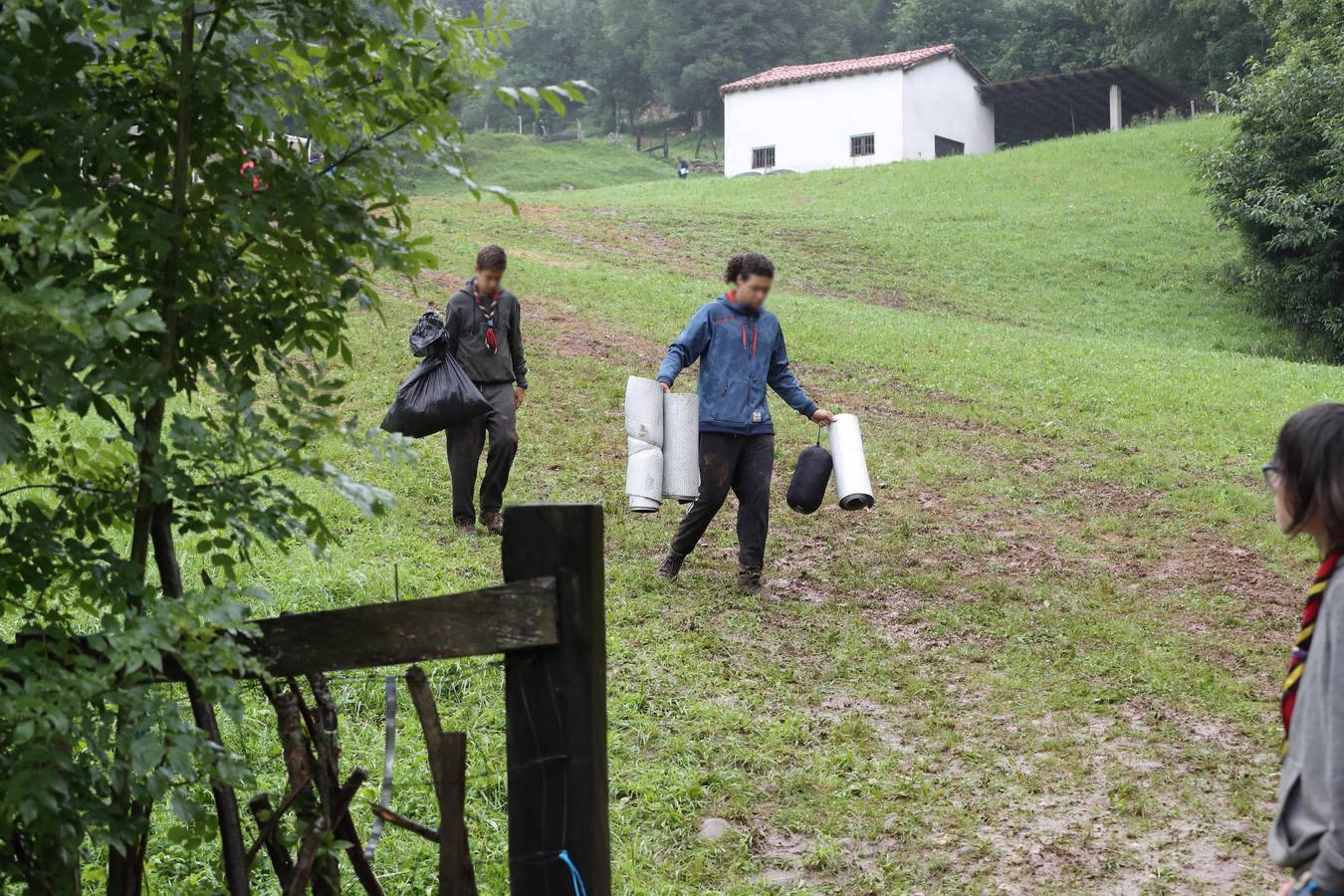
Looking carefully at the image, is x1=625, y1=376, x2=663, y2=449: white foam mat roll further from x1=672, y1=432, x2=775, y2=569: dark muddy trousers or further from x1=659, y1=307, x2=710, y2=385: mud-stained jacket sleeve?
x1=672, y1=432, x2=775, y2=569: dark muddy trousers

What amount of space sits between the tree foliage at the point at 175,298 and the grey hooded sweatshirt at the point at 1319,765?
70.4 inches

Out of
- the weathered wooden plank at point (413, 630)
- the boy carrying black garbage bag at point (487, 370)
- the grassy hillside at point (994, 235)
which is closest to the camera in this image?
the weathered wooden plank at point (413, 630)

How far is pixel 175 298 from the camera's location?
2.67 metres

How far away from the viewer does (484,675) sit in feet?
20.6

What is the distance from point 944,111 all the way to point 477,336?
39232 mm

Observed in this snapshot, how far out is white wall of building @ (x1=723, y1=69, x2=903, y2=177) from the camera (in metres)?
42.8

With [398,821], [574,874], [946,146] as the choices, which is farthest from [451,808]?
[946,146]

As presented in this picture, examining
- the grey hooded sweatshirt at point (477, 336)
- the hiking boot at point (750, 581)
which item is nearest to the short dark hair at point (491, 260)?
the grey hooded sweatshirt at point (477, 336)

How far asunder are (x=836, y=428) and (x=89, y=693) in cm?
625

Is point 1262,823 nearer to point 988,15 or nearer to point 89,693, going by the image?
point 89,693

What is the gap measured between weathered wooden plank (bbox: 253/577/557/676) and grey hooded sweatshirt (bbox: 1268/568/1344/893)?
4.72 ft

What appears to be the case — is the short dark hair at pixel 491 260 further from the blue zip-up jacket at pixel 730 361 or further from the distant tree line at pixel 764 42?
the distant tree line at pixel 764 42

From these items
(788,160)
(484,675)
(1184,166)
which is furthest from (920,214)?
(484,675)

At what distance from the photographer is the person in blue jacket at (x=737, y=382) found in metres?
7.91
